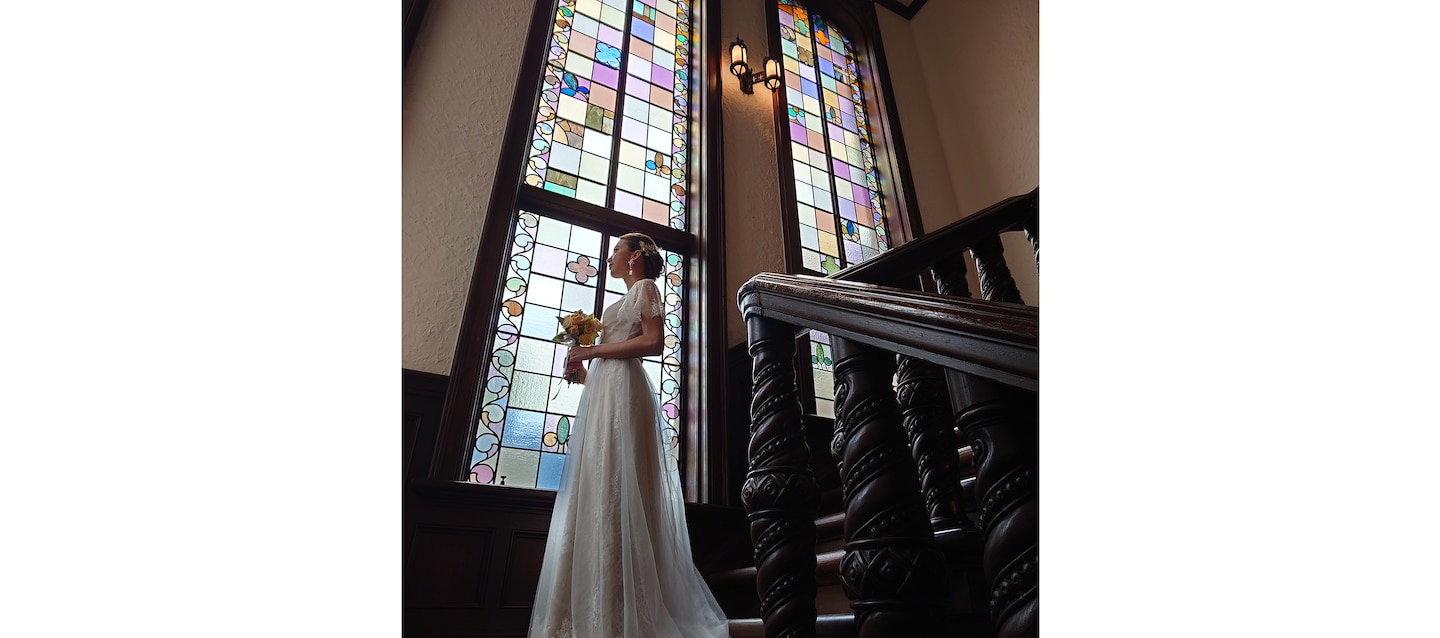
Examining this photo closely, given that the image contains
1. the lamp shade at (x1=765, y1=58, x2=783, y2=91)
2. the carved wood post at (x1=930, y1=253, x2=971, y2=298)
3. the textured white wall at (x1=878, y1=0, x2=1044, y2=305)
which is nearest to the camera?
the carved wood post at (x1=930, y1=253, x2=971, y2=298)

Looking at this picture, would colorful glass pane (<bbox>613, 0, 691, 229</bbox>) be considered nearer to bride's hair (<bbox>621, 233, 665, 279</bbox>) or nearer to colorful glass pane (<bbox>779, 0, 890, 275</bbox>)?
colorful glass pane (<bbox>779, 0, 890, 275</bbox>)

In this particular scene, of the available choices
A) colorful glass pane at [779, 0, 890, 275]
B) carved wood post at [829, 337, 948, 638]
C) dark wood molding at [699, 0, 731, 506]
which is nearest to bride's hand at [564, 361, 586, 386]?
dark wood molding at [699, 0, 731, 506]

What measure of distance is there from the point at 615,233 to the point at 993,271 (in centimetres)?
232

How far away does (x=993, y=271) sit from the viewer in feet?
6.57

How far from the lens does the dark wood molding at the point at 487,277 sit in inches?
112

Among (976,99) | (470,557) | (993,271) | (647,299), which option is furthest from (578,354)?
(976,99)

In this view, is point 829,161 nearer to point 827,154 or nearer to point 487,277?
point 827,154

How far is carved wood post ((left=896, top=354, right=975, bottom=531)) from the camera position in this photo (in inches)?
63.8

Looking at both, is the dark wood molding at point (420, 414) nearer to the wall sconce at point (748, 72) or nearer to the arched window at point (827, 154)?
the arched window at point (827, 154)

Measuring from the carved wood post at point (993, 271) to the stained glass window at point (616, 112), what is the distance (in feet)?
7.78

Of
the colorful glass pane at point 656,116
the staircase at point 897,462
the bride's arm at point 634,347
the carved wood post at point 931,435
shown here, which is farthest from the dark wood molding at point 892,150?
the staircase at point 897,462
